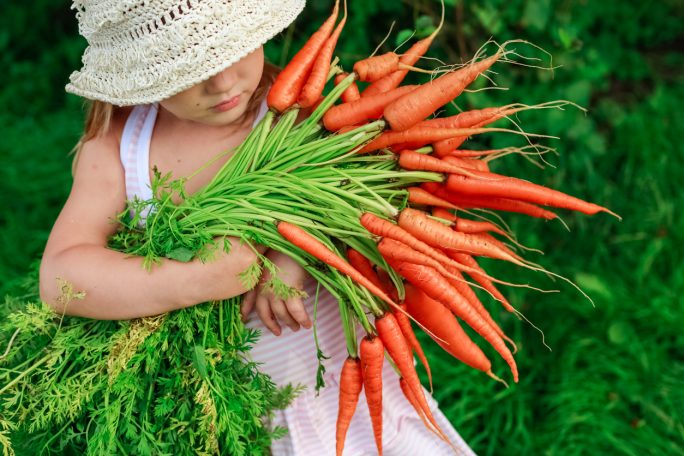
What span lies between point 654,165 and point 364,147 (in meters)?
1.88

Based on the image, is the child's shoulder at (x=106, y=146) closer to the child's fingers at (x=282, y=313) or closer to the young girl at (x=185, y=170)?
the young girl at (x=185, y=170)

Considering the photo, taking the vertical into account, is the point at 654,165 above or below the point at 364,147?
below

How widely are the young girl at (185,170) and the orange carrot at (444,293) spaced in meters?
0.27

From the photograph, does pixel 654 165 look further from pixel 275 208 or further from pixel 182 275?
pixel 182 275

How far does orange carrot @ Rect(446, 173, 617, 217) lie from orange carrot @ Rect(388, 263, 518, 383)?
0.67 ft

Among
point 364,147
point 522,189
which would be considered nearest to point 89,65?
point 364,147

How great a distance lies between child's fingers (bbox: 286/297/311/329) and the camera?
1.50 meters

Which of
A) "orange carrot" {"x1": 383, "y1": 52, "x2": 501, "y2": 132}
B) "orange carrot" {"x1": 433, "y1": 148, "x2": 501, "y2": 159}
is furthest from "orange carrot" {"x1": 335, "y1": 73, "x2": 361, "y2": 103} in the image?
"orange carrot" {"x1": 433, "y1": 148, "x2": 501, "y2": 159}

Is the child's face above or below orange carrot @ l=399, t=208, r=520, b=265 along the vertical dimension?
above

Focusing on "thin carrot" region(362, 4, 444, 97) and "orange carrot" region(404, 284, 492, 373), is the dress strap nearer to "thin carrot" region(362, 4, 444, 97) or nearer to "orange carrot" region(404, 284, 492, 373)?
"thin carrot" region(362, 4, 444, 97)

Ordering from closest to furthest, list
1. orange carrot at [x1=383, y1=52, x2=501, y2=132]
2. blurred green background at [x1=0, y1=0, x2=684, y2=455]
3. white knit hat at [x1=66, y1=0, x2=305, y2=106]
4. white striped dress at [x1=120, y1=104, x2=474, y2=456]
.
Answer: white knit hat at [x1=66, y1=0, x2=305, y2=106] < orange carrot at [x1=383, y1=52, x2=501, y2=132] < white striped dress at [x1=120, y1=104, x2=474, y2=456] < blurred green background at [x1=0, y1=0, x2=684, y2=455]

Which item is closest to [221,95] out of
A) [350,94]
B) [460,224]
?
[350,94]

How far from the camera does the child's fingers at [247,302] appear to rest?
1546 millimetres

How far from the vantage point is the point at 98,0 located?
1.34 meters
